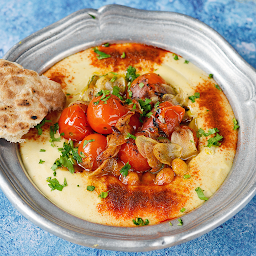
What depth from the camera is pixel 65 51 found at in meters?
4.52

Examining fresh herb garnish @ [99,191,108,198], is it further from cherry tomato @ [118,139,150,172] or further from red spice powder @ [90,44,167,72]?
red spice powder @ [90,44,167,72]

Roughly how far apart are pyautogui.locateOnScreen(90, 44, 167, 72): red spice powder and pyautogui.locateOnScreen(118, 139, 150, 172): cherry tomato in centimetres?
130

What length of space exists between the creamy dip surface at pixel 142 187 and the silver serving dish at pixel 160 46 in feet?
0.32

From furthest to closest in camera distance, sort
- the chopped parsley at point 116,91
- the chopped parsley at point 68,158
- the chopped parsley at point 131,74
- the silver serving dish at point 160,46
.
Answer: the chopped parsley at point 131,74 < the chopped parsley at point 116,91 < the chopped parsley at point 68,158 < the silver serving dish at point 160,46

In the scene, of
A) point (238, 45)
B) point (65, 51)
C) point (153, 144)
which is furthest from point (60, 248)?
point (238, 45)

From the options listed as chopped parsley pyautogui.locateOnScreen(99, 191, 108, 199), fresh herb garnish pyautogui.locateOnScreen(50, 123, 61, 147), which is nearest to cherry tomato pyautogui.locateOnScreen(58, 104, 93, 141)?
fresh herb garnish pyautogui.locateOnScreen(50, 123, 61, 147)

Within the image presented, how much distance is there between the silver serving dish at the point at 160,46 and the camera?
3104mm

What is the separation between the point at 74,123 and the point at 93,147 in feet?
1.32

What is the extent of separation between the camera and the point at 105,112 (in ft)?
11.5

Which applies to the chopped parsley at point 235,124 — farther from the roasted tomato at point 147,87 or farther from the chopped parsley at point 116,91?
the chopped parsley at point 116,91

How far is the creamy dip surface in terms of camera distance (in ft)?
11.0

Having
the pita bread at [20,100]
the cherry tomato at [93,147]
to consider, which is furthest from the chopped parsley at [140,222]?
the pita bread at [20,100]

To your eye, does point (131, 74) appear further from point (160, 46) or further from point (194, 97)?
point (194, 97)

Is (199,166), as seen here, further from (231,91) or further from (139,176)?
(231,91)
